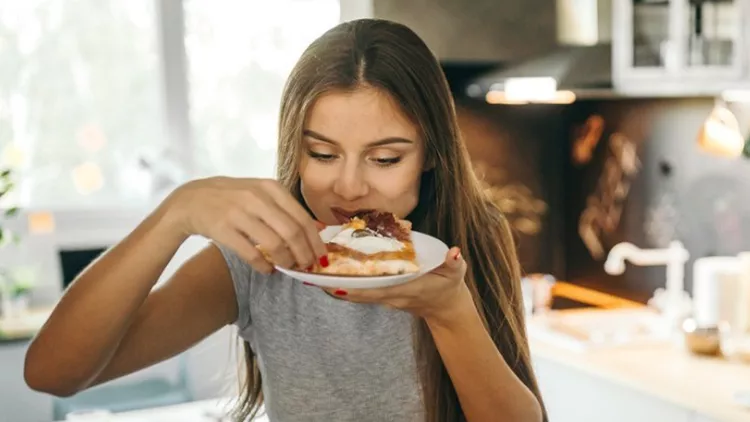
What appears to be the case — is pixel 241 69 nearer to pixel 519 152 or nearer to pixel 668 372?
pixel 519 152

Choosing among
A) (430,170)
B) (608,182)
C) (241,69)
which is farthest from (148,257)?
(241,69)

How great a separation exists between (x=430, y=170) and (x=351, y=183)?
0.17 meters

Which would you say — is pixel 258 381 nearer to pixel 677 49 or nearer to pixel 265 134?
pixel 677 49

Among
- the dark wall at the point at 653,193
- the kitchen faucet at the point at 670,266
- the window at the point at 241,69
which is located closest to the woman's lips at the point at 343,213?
the kitchen faucet at the point at 670,266

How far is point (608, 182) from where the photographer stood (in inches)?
127

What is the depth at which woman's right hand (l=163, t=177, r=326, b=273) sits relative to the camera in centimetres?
95

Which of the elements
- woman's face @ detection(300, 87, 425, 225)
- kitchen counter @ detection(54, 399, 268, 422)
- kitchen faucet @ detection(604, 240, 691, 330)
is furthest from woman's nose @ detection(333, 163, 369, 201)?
kitchen faucet @ detection(604, 240, 691, 330)

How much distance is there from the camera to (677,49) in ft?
8.14

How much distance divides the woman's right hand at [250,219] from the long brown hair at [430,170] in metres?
0.23


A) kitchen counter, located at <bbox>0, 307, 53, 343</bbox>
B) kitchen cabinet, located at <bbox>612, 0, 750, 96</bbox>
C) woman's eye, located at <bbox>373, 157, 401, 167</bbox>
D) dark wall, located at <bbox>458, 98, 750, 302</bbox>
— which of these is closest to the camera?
woman's eye, located at <bbox>373, 157, 401, 167</bbox>

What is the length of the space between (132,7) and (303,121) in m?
2.48

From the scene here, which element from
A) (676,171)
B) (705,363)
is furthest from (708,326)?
(676,171)

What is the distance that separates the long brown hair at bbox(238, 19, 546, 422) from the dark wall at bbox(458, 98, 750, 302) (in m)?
1.58

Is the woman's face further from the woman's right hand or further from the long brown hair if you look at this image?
the woman's right hand
